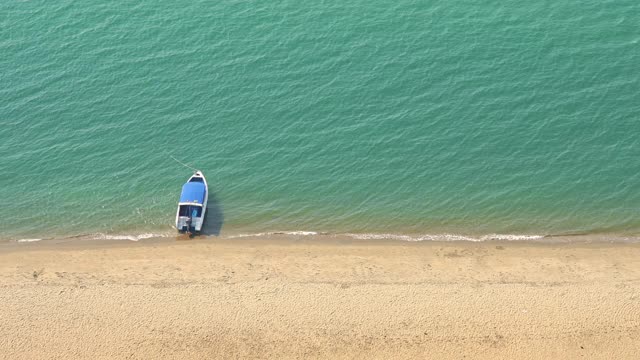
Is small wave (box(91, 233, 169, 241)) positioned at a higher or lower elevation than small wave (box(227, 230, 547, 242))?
lower

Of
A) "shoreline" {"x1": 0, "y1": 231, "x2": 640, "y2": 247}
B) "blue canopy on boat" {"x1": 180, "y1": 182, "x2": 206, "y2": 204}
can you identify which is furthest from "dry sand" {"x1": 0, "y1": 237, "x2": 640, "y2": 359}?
"blue canopy on boat" {"x1": 180, "y1": 182, "x2": 206, "y2": 204}

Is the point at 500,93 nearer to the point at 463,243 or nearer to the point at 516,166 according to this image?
the point at 516,166

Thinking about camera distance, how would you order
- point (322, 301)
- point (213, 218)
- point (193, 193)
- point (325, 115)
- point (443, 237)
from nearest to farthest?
point (322, 301) → point (443, 237) → point (193, 193) → point (213, 218) → point (325, 115)

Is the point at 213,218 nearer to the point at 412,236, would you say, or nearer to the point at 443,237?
the point at 412,236

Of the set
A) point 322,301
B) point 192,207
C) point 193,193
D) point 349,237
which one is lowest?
point 322,301

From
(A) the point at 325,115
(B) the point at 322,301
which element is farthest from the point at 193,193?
(B) the point at 322,301

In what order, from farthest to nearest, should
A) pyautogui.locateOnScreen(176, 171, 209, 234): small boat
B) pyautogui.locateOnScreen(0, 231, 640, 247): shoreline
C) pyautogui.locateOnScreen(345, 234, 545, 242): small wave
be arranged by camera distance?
pyautogui.locateOnScreen(176, 171, 209, 234): small boat, pyautogui.locateOnScreen(345, 234, 545, 242): small wave, pyautogui.locateOnScreen(0, 231, 640, 247): shoreline

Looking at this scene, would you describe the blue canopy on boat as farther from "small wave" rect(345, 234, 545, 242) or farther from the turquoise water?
"small wave" rect(345, 234, 545, 242)
